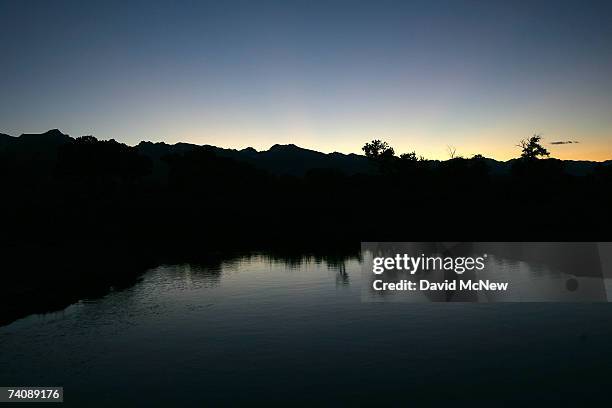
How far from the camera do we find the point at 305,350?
1151 inches

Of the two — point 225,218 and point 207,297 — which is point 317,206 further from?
point 207,297

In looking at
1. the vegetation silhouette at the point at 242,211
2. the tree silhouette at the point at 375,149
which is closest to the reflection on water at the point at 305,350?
the vegetation silhouette at the point at 242,211

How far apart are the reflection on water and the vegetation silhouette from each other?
11.5m

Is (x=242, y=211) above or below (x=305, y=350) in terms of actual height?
above

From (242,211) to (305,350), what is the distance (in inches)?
4353

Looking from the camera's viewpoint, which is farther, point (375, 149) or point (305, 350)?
point (375, 149)

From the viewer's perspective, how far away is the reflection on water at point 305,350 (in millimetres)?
23141

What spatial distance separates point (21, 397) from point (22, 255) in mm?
40810

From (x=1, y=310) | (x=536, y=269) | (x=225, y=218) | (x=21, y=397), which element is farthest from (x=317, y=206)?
(x=21, y=397)

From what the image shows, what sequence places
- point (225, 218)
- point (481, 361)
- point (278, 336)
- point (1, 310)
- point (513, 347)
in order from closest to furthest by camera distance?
point (481, 361), point (513, 347), point (278, 336), point (1, 310), point (225, 218)

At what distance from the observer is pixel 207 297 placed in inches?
1796

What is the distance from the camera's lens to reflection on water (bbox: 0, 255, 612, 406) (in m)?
23.1

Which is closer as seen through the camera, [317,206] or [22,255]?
[22,255]

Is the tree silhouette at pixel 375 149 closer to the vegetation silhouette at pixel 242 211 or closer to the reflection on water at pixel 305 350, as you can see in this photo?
Result: the vegetation silhouette at pixel 242 211
